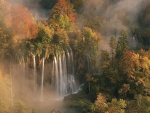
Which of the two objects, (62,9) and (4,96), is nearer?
(4,96)

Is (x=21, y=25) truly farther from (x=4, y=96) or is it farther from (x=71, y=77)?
(x=4, y=96)

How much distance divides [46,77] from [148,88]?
14059 mm

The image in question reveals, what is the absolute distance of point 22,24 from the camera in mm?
40000

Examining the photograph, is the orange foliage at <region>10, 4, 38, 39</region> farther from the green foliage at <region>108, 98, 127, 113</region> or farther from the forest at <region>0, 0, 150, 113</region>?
the green foliage at <region>108, 98, 127, 113</region>

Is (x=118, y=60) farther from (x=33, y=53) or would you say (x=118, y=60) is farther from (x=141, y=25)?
(x=141, y=25)

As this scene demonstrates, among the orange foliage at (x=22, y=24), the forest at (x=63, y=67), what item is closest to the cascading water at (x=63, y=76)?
the forest at (x=63, y=67)

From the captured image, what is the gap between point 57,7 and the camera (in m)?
52.6

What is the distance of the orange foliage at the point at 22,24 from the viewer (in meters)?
40.1

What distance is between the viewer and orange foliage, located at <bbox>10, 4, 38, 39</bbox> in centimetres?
4006

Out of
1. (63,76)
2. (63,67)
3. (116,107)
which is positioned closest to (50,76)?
(63,76)

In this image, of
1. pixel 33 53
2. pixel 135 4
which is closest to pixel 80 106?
pixel 33 53

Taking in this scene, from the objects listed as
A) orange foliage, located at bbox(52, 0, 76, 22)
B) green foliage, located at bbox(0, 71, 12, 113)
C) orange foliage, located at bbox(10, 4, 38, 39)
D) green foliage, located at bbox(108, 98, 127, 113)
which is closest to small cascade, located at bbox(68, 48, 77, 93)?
orange foliage, located at bbox(10, 4, 38, 39)

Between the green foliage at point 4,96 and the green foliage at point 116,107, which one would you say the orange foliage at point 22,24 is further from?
the green foliage at point 116,107

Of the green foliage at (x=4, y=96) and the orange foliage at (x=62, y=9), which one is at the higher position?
the orange foliage at (x=62, y=9)
